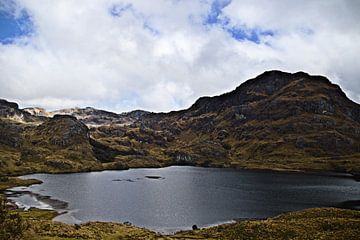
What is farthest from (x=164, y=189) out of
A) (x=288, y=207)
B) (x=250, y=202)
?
(x=288, y=207)

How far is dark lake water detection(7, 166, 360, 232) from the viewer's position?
108 m

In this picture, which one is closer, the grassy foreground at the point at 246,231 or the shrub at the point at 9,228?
the shrub at the point at 9,228

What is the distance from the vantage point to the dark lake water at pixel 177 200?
108 metres

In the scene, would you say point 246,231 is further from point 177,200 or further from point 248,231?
point 177,200

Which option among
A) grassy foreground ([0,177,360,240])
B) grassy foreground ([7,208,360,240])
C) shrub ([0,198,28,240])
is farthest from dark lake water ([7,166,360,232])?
shrub ([0,198,28,240])

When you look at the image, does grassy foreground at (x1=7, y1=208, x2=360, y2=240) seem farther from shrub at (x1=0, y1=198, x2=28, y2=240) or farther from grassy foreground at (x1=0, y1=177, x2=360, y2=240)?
shrub at (x1=0, y1=198, x2=28, y2=240)

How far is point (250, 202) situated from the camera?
13588 cm

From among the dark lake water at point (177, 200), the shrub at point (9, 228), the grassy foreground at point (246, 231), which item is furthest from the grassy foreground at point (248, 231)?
the dark lake water at point (177, 200)

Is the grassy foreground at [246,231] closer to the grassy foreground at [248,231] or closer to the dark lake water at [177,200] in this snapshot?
the grassy foreground at [248,231]

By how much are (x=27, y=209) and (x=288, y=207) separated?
89690mm

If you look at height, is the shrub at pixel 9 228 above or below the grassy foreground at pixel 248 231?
above

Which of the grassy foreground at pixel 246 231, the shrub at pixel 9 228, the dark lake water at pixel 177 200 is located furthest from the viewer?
the dark lake water at pixel 177 200

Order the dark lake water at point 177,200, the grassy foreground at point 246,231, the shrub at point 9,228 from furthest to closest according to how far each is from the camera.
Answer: the dark lake water at point 177,200, the grassy foreground at point 246,231, the shrub at point 9,228

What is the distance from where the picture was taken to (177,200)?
140 meters
